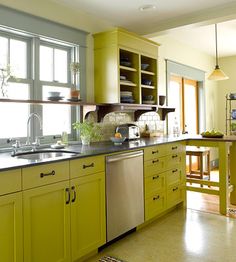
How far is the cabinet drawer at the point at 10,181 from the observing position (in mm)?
1732

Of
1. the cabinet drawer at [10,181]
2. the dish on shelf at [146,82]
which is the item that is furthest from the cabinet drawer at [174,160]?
the cabinet drawer at [10,181]

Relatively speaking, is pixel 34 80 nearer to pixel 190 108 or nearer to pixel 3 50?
pixel 3 50

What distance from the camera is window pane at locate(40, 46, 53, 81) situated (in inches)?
117

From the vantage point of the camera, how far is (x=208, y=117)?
638cm

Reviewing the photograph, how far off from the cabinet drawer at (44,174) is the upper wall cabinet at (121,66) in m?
1.38

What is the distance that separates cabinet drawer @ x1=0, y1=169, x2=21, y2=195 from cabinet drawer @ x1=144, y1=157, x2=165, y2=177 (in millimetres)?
1548

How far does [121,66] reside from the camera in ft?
11.2

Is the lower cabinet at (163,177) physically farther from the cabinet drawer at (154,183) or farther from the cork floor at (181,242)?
the cork floor at (181,242)

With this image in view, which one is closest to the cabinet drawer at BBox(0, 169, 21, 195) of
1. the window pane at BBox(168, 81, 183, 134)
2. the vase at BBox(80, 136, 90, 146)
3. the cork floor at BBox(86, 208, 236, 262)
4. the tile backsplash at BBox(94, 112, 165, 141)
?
the cork floor at BBox(86, 208, 236, 262)

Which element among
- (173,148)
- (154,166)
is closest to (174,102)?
(173,148)

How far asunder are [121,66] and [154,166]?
1.24m

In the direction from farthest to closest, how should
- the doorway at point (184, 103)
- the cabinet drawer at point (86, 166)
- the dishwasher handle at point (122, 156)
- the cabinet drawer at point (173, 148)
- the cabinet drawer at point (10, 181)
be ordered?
the doorway at point (184, 103) → the cabinet drawer at point (173, 148) → the dishwasher handle at point (122, 156) → the cabinet drawer at point (86, 166) → the cabinet drawer at point (10, 181)

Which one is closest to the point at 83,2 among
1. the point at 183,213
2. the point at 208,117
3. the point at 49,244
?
the point at 49,244

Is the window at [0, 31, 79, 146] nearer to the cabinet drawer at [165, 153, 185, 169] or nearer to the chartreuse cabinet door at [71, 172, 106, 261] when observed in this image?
the chartreuse cabinet door at [71, 172, 106, 261]
